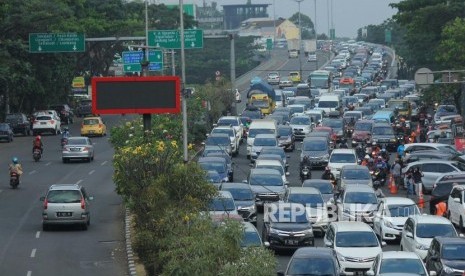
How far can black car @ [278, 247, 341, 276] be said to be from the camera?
3000 cm

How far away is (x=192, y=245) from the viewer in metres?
23.9

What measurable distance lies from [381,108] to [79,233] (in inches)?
1882

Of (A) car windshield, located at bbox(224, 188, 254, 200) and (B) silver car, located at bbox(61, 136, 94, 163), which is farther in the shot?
(B) silver car, located at bbox(61, 136, 94, 163)

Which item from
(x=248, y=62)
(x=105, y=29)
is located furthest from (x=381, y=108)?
(x=248, y=62)

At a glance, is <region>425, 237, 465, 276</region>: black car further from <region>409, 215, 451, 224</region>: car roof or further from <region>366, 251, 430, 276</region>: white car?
<region>409, 215, 451, 224</region>: car roof

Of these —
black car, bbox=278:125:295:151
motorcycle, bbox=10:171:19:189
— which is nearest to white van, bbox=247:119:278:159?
black car, bbox=278:125:295:151

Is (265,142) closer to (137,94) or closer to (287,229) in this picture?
(137,94)

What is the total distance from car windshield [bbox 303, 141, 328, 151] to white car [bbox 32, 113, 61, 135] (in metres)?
26.3

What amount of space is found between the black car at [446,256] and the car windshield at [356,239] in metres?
2.00

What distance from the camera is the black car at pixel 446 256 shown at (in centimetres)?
→ 3105

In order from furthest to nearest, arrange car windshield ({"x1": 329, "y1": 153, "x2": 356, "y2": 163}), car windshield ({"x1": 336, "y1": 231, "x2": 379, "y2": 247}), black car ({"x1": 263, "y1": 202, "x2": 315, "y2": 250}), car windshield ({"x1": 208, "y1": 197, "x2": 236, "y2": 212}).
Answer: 1. car windshield ({"x1": 329, "y1": 153, "x2": 356, "y2": 163})
2. car windshield ({"x1": 208, "y1": 197, "x2": 236, "y2": 212})
3. black car ({"x1": 263, "y1": 202, "x2": 315, "y2": 250})
4. car windshield ({"x1": 336, "y1": 231, "x2": 379, "y2": 247})

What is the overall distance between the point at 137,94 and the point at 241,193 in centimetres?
454

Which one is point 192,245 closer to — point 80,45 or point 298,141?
point 80,45

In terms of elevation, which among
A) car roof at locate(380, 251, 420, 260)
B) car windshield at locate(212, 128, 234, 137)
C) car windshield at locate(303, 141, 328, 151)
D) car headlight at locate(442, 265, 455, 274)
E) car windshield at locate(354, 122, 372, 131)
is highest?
car windshield at locate(212, 128, 234, 137)
